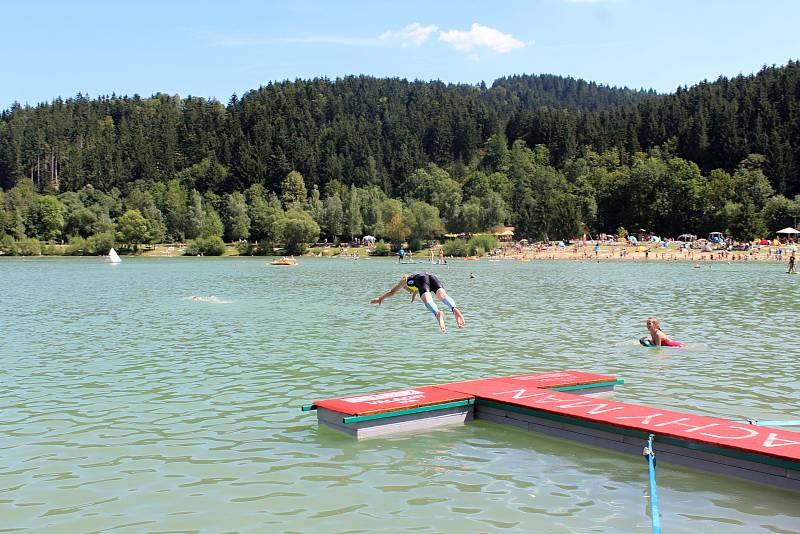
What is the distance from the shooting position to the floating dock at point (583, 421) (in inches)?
458

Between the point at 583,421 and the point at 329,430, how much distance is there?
4.71 m

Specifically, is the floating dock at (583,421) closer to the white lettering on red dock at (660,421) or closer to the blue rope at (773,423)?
the white lettering on red dock at (660,421)

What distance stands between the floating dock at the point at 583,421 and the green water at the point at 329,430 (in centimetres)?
27

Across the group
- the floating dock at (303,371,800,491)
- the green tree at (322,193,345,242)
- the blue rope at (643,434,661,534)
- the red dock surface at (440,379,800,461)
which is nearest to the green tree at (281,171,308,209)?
the green tree at (322,193,345,242)

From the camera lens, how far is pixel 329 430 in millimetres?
14812

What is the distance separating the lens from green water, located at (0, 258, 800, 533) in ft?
35.2

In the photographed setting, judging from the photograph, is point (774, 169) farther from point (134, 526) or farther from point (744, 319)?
point (134, 526)

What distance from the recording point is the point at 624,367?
22453 mm

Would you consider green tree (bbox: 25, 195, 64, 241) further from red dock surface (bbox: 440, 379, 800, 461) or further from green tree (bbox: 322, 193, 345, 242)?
red dock surface (bbox: 440, 379, 800, 461)

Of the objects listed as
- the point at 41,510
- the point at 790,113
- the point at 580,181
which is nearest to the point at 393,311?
the point at 41,510

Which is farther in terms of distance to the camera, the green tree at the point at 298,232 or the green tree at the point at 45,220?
the green tree at the point at 45,220

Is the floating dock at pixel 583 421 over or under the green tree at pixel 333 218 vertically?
under

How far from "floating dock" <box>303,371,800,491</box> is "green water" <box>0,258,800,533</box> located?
268 mm

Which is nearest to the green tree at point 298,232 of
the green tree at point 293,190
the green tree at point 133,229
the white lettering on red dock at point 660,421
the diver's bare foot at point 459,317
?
the green tree at point 133,229
